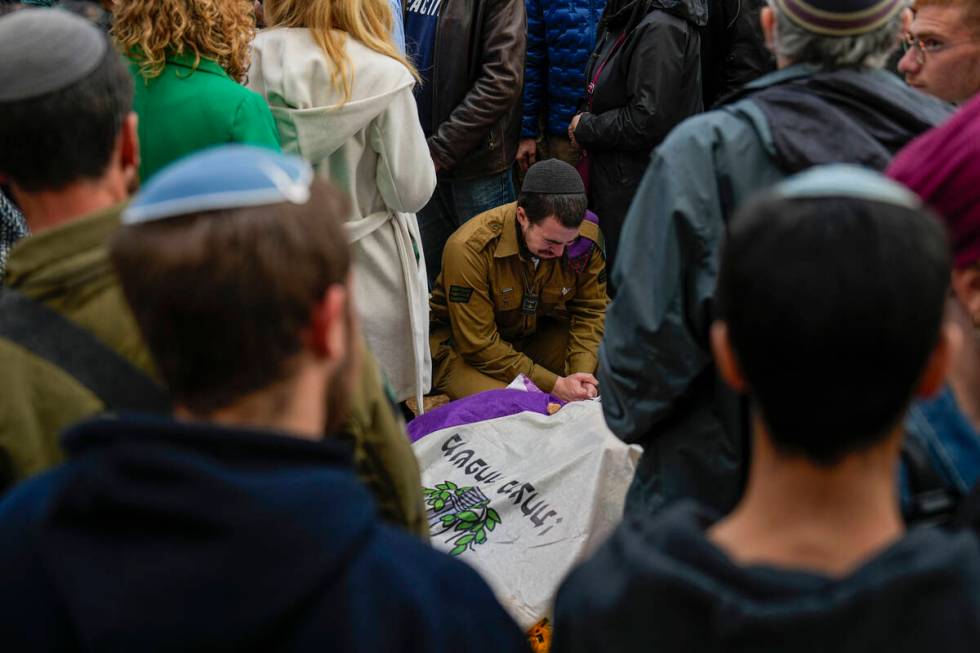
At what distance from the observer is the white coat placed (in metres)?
3.08

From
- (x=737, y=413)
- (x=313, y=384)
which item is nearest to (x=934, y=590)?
(x=313, y=384)

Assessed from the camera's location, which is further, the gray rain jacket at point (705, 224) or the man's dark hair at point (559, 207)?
the man's dark hair at point (559, 207)

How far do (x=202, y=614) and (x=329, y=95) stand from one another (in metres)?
2.29

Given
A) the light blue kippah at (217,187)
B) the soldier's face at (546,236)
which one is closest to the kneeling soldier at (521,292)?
the soldier's face at (546,236)

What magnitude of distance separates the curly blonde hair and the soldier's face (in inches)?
58.0

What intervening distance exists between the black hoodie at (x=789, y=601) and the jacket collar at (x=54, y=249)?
0.92 m

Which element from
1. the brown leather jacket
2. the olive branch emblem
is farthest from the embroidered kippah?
the brown leather jacket

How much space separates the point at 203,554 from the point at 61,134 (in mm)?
843

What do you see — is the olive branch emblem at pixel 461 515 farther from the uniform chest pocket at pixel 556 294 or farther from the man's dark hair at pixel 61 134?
the man's dark hair at pixel 61 134

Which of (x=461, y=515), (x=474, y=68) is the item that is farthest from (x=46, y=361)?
(x=474, y=68)

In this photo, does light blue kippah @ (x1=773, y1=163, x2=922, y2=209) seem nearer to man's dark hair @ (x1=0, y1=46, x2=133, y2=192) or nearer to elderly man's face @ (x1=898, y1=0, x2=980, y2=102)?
man's dark hair @ (x1=0, y1=46, x2=133, y2=192)

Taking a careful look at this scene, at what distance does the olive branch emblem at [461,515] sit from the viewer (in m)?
3.00

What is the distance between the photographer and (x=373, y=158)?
3320 mm

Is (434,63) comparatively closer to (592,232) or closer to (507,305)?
(592,232)
